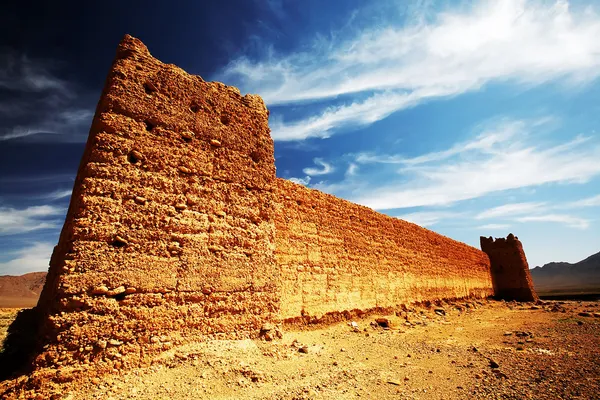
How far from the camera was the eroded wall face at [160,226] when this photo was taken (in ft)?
12.4

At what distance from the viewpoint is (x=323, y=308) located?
324 inches

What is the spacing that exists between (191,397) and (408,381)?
3.03 meters

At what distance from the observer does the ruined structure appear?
376 centimetres

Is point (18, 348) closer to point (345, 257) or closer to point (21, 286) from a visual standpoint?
point (345, 257)

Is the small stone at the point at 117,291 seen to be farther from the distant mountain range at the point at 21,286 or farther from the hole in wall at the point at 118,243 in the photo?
the distant mountain range at the point at 21,286

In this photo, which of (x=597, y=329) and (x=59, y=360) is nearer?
(x=59, y=360)

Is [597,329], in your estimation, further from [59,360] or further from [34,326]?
[34,326]

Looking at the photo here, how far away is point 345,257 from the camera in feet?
30.7

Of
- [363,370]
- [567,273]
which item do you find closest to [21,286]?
Result: [363,370]

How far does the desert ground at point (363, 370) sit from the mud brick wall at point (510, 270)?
15430 millimetres

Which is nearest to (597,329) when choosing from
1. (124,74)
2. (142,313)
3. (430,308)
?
(430,308)

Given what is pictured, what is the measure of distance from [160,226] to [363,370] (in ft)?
12.4

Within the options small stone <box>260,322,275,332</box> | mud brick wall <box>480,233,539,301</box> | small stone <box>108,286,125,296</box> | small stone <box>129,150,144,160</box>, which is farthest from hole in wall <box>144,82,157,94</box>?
mud brick wall <box>480,233,539,301</box>

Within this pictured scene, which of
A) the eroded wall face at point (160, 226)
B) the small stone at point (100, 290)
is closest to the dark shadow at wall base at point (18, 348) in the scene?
the eroded wall face at point (160, 226)
